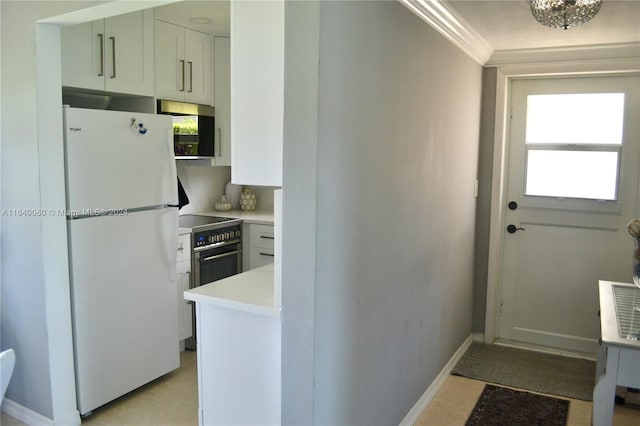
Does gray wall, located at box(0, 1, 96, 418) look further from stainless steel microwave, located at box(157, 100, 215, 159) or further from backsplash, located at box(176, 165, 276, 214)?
backsplash, located at box(176, 165, 276, 214)

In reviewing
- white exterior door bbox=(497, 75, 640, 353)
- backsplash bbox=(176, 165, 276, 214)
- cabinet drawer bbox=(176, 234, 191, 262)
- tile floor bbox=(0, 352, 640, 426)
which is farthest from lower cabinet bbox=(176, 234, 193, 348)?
white exterior door bbox=(497, 75, 640, 353)

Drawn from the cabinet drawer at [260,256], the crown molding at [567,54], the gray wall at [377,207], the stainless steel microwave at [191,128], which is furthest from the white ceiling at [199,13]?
the crown molding at [567,54]

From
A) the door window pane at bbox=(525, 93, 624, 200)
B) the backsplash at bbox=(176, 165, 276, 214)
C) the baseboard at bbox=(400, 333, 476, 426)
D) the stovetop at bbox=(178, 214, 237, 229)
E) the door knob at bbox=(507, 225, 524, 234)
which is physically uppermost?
the door window pane at bbox=(525, 93, 624, 200)

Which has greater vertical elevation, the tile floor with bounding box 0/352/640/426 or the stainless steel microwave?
the stainless steel microwave

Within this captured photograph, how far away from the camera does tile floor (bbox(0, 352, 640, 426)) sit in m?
2.94

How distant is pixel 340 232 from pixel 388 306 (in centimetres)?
61

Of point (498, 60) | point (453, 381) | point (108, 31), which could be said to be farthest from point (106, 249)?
point (498, 60)

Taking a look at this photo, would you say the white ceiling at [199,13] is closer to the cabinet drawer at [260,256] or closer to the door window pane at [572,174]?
the cabinet drawer at [260,256]

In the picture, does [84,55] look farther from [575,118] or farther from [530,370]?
[530,370]

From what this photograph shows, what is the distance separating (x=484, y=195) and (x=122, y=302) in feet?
8.84

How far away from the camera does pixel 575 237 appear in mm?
3918

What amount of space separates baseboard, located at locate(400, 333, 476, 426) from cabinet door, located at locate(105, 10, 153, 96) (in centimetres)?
261

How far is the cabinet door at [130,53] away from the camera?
128 inches

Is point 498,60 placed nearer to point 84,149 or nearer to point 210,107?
point 210,107
